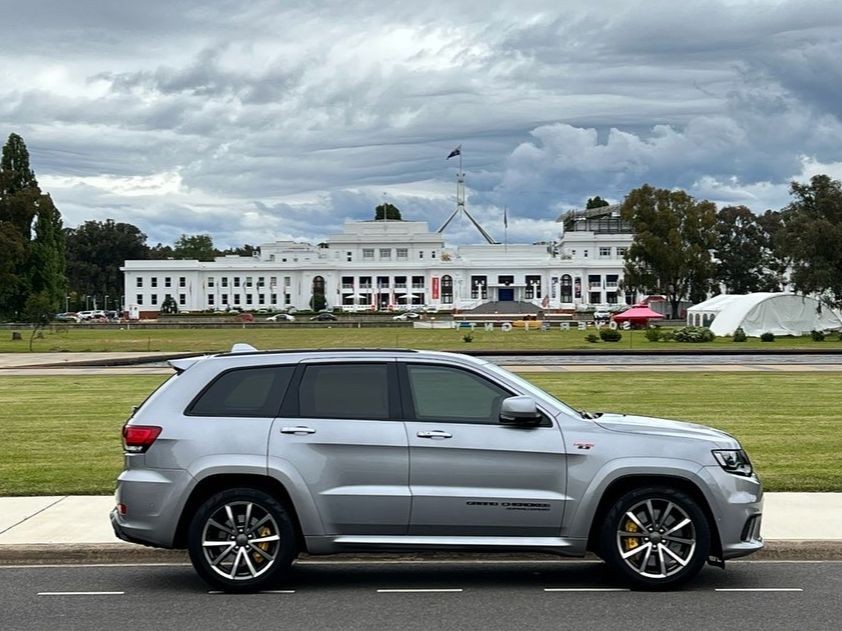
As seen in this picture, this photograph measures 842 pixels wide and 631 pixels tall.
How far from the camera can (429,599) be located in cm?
782

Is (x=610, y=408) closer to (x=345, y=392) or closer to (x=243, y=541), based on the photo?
(x=345, y=392)

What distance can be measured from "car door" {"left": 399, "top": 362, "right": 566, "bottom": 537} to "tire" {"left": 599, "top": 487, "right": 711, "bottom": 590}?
0.45 metres

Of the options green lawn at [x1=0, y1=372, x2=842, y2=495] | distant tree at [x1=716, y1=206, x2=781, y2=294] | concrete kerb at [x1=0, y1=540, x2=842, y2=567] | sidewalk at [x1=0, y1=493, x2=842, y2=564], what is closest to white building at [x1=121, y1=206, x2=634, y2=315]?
distant tree at [x1=716, y1=206, x2=781, y2=294]

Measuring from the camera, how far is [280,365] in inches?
327

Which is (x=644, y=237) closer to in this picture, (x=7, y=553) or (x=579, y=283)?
(x=579, y=283)

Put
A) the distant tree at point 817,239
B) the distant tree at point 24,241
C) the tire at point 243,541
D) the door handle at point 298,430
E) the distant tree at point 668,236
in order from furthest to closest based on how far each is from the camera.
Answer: the distant tree at point 668,236
the distant tree at point 24,241
the distant tree at point 817,239
the door handle at point 298,430
the tire at point 243,541

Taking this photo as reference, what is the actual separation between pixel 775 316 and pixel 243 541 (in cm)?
6419

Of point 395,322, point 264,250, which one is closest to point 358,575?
point 395,322

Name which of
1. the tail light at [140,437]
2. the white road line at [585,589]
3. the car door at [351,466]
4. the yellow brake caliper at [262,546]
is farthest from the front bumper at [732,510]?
the tail light at [140,437]

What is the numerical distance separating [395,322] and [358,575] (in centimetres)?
9549

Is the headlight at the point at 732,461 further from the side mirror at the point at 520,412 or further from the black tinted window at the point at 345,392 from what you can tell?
the black tinted window at the point at 345,392

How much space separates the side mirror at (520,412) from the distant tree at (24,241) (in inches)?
2397

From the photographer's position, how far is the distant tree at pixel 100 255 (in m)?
181

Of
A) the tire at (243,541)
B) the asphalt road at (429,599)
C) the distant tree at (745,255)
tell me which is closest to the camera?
the asphalt road at (429,599)
